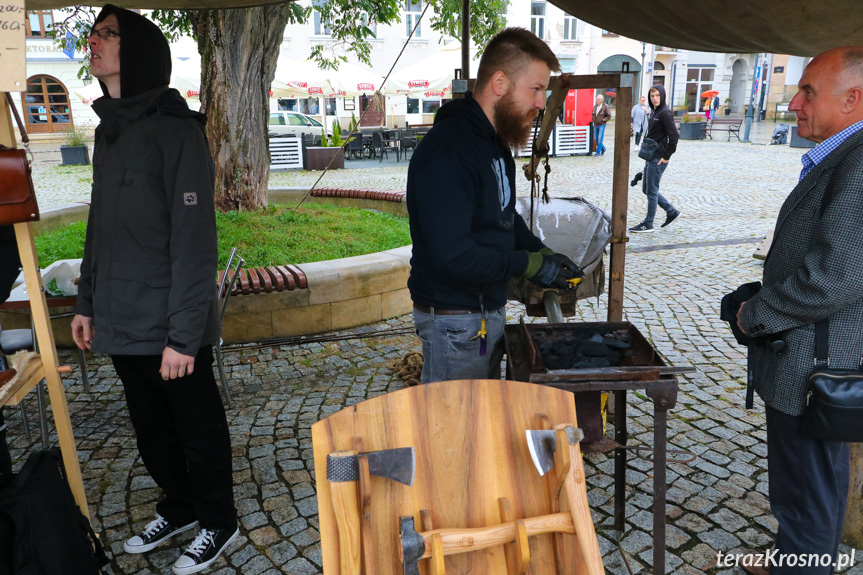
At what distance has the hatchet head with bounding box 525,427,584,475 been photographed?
1510 millimetres

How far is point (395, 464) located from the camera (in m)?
1.45

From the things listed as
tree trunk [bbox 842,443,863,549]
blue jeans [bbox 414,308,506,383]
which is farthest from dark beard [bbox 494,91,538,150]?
tree trunk [bbox 842,443,863,549]

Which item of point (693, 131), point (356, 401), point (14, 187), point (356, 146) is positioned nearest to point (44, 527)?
point (14, 187)

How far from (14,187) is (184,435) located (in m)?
1.08

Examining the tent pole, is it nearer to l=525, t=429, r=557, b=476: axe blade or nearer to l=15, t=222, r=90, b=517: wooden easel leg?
l=15, t=222, r=90, b=517: wooden easel leg

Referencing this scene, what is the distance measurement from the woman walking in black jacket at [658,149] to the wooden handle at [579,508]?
7944mm

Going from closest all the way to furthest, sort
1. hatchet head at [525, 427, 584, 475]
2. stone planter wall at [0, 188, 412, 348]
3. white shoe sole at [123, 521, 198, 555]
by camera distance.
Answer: hatchet head at [525, 427, 584, 475], white shoe sole at [123, 521, 198, 555], stone planter wall at [0, 188, 412, 348]

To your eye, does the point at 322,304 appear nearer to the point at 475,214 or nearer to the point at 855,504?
the point at 475,214

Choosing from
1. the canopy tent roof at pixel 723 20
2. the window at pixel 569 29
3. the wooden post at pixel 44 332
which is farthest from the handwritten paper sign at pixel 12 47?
the window at pixel 569 29

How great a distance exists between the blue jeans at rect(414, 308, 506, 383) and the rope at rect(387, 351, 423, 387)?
1.83 meters

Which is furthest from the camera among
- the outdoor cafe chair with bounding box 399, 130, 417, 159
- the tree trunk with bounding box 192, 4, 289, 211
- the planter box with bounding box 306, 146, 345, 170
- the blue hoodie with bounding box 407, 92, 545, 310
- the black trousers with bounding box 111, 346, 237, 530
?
the outdoor cafe chair with bounding box 399, 130, 417, 159

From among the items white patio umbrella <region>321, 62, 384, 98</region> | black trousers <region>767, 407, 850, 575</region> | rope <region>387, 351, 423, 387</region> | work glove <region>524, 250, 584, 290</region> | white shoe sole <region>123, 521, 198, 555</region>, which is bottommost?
white shoe sole <region>123, 521, 198, 555</region>

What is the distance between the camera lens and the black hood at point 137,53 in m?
2.28

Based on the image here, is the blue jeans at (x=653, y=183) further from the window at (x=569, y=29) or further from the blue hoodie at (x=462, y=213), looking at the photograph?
the window at (x=569, y=29)
